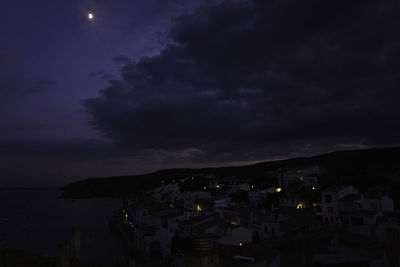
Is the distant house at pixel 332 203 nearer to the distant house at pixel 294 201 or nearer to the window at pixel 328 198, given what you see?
the window at pixel 328 198

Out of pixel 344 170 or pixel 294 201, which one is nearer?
pixel 294 201

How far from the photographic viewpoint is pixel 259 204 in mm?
52844

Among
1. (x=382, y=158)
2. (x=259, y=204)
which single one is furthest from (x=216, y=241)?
(x=382, y=158)

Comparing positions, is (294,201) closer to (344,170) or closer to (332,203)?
(332,203)

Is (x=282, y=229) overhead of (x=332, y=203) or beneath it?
beneath

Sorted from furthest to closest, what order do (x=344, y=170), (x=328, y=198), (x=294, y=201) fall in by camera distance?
(x=344, y=170)
(x=294, y=201)
(x=328, y=198)

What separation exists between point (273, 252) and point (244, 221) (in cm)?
1854

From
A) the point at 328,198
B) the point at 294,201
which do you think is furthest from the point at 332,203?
the point at 294,201

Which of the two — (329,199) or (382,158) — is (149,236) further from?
(382,158)

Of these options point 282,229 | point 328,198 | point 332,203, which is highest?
point 328,198

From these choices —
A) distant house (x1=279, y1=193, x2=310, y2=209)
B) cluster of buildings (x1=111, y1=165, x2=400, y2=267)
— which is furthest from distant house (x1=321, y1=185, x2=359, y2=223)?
distant house (x1=279, y1=193, x2=310, y2=209)

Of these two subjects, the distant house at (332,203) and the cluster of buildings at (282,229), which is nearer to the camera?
the cluster of buildings at (282,229)

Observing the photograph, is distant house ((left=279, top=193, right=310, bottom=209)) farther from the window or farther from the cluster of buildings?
the window

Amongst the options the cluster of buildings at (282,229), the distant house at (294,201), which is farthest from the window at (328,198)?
the distant house at (294,201)
